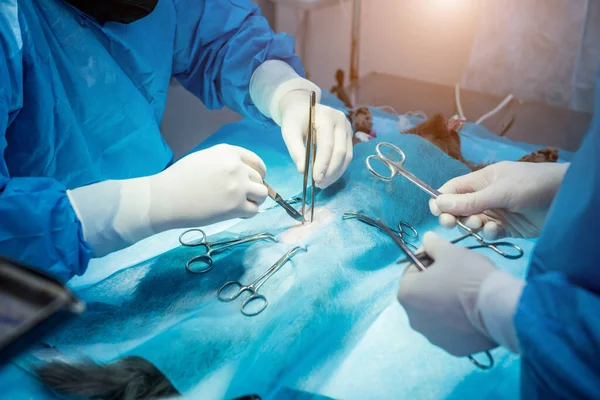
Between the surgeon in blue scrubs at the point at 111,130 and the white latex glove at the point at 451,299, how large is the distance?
2.01 ft

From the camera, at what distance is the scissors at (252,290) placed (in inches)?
53.3

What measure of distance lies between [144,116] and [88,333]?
92cm

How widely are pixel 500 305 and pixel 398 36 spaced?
9.80ft

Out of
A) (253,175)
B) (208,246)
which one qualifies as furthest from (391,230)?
(208,246)

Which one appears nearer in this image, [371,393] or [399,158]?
[371,393]

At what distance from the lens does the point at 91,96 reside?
5.46ft

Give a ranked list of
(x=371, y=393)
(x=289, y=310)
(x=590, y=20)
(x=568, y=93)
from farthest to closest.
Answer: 1. (x=568, y=93)
2. (x=590, y=20)
3. (x=289, y=310)
4. (x=371, y=393)

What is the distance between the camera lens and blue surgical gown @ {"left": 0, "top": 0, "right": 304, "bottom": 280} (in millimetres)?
1250

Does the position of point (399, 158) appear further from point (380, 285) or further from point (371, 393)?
point (371, 393)

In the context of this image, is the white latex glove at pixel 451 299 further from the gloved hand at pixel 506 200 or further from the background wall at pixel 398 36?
the background wall at pixel 398 36

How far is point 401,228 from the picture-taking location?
1715 millimetres

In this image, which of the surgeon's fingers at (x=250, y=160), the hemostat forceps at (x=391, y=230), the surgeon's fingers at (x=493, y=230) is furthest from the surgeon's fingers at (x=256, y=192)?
the surgeon's fingers at (x=493, y=230)

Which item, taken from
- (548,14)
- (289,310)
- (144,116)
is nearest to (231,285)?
(289,310)

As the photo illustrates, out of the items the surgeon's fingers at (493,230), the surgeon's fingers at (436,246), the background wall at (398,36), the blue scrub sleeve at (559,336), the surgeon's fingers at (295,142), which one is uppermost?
the blue scrub sleeve at (559,336)
